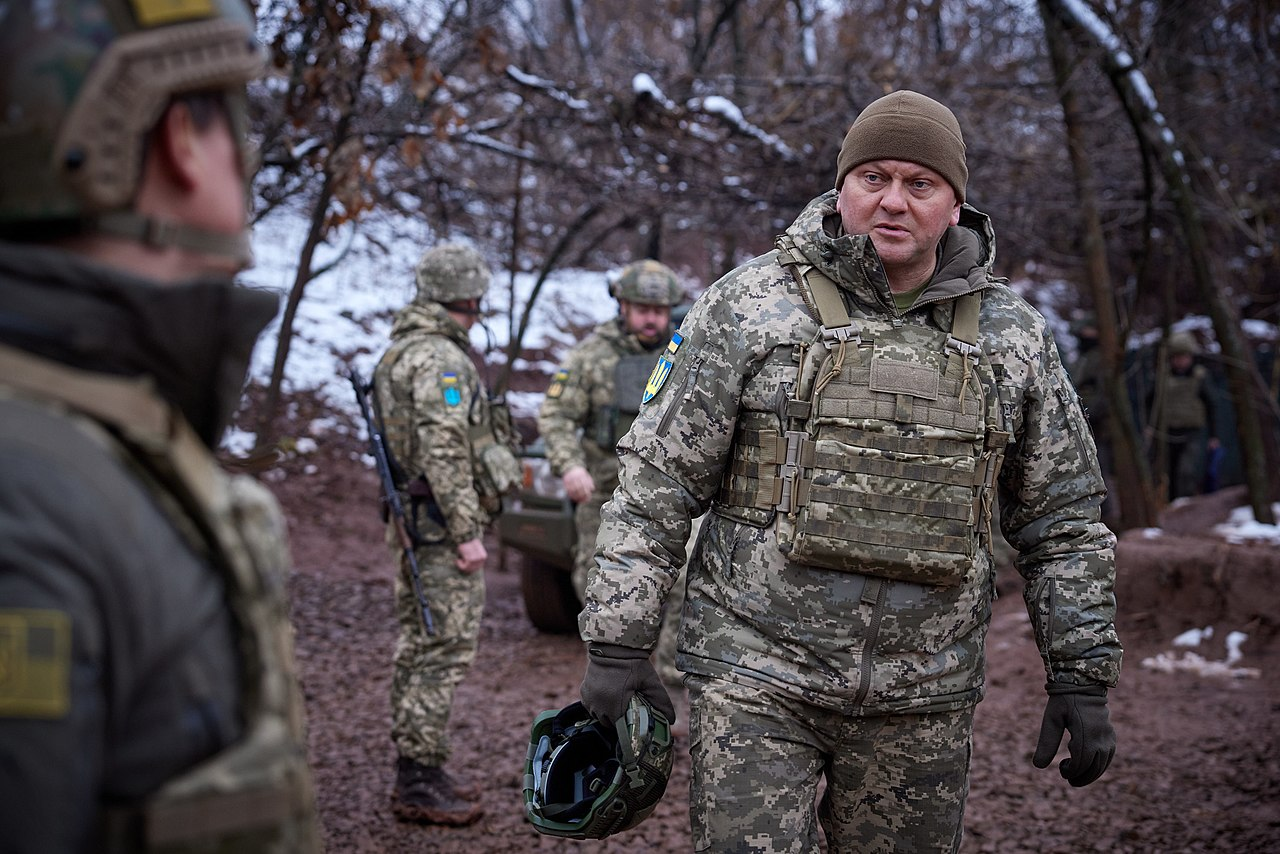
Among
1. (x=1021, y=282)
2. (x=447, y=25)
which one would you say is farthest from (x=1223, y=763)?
(x=1021, y=282)

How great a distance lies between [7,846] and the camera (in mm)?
1115

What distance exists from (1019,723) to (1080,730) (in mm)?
3381

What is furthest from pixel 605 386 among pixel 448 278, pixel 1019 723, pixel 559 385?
pixel 1019 723

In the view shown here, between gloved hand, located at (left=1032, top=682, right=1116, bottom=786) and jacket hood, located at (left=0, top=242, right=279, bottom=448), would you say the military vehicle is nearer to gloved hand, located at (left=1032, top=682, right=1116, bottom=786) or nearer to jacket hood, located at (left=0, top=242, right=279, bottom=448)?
gloved hand, located at (left=1032, top=682, right=1116, bottom=786)

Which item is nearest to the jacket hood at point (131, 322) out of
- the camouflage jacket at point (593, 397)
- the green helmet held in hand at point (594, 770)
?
the green helmet held in hand at point (594, 770)

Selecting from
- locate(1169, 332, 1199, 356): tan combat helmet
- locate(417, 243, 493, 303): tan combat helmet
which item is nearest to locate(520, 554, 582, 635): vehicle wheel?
locate(417, 243, 493, 303): tan combat helmet

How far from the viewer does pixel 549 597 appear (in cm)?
802

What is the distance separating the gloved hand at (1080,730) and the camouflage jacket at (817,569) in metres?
0.05

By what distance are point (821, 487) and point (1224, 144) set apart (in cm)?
959

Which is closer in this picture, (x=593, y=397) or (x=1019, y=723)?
(x=1019, y=723)

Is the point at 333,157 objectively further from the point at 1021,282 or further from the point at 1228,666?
the point at 1021,282

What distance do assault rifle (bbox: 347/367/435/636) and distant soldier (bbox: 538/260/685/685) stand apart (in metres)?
1.47

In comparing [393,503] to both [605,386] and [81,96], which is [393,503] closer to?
[605,386]

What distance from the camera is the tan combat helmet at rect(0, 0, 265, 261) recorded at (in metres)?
1.27
